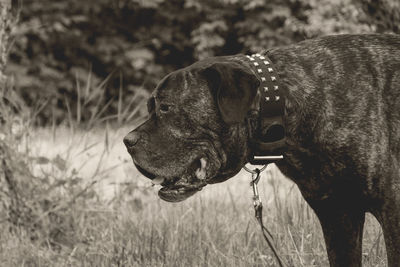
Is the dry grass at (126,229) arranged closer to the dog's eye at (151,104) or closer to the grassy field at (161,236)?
the grassy field at (161,236)

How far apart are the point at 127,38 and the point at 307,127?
1354cm

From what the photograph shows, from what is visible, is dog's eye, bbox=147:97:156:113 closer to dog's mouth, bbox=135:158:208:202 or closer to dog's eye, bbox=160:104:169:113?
dog's eye, bbox=160:104:169:113

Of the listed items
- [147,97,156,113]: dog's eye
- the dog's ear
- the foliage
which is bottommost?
the foliage

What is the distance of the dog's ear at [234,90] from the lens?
3.10 m

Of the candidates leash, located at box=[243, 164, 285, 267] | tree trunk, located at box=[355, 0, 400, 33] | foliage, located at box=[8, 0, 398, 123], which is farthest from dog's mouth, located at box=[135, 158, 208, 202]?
foliage, located at box=[8, 0, 398, 123]

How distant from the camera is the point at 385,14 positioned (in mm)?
5691

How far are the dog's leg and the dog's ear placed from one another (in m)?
0.73

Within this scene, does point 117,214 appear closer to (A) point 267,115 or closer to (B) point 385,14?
(A) point 267,115

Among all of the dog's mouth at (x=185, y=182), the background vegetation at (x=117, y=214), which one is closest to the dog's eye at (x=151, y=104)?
the dog's mouth at (x=185, y=182)

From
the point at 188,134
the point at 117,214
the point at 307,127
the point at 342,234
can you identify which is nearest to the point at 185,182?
the point at 188,134

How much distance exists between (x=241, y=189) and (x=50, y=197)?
274 centimetres

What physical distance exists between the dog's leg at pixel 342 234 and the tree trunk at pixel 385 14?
2.51 metres

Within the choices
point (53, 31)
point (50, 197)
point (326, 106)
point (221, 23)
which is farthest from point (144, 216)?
point (53, 31)

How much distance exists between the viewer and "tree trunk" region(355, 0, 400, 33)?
5.60 meters
